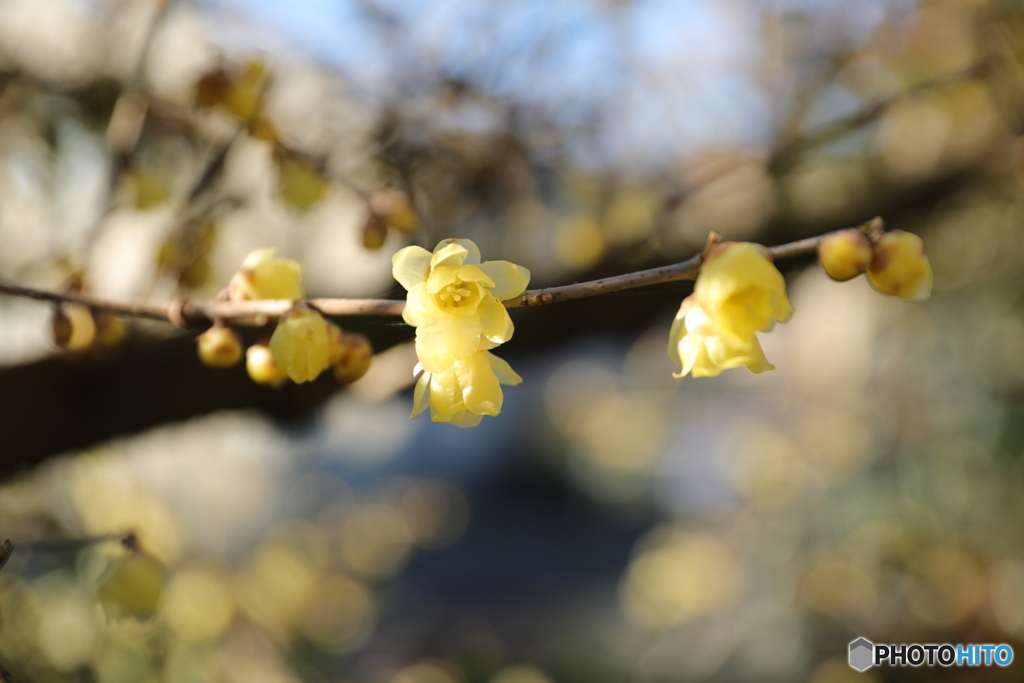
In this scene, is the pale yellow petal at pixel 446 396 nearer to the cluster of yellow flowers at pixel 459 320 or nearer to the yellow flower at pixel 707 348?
the cluster of yellow flowers at pixel 459 320

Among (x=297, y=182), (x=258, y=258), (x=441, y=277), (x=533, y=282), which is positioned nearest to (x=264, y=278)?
(x=258, y=258)

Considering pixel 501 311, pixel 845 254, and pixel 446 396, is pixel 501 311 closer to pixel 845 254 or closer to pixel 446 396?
pixel 446 396

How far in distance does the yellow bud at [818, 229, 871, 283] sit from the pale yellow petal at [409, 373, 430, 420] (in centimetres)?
34

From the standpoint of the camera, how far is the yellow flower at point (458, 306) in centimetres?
53

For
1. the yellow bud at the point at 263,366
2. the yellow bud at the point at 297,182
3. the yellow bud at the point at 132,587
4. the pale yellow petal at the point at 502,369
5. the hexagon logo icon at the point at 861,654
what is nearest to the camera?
the pale yellow petal at the point at 502,369

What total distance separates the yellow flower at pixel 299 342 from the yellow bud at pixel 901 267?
46cm

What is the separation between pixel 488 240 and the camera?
1.82 meters

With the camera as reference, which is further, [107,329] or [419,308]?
[107,329]

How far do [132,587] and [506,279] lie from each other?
2.00 ft

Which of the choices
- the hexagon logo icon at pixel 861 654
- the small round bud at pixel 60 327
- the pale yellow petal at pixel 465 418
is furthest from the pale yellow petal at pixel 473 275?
the hexagon logo icon at pixel 861 654

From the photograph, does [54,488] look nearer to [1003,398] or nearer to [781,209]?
[781,209]

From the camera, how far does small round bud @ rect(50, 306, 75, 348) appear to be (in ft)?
2.39

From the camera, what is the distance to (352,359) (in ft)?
2.19

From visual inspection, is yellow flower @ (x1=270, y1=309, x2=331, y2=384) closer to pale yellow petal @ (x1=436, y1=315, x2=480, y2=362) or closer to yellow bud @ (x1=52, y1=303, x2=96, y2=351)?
pale yellow petal @ (x1=436, y1=315, x2=480, y2=362)
